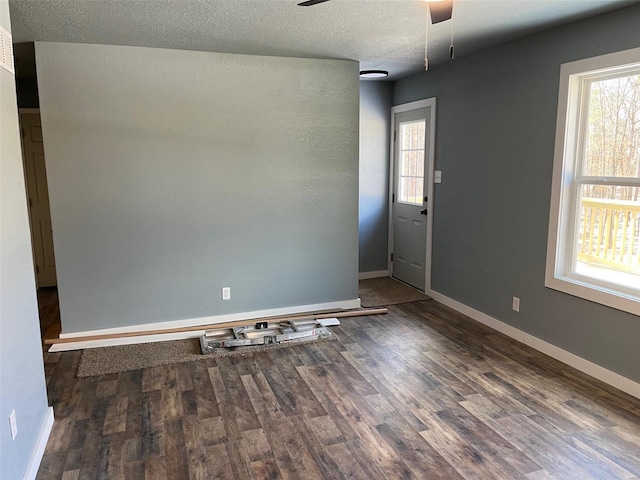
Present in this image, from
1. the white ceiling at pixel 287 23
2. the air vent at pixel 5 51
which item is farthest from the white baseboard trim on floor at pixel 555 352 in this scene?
the air vent at pixel 5 51

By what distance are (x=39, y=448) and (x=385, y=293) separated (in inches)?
146

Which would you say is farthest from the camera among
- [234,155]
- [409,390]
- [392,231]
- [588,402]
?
[392,231]

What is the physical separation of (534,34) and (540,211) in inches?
53.4

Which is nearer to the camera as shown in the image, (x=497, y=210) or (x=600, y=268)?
(x=600, y=268)

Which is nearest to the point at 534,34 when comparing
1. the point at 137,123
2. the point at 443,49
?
the point at 443,49

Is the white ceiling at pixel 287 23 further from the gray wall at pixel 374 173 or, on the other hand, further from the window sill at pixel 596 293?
the window sill at pixel 596 293

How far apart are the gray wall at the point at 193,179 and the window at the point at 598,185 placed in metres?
1.90

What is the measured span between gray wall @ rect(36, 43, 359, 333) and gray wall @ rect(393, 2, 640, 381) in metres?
1.00

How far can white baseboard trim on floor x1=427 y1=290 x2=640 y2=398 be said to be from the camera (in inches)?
120

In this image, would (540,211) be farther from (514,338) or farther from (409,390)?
(409,390)

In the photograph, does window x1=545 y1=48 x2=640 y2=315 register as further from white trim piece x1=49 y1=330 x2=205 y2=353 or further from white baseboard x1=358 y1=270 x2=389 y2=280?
white trim piece x1=49 y1=330 x2=205 y2=353

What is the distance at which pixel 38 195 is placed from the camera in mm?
5551

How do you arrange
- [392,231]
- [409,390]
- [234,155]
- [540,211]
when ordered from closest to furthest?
1. [409,390]
2. [540,211]
3. [234,155]
4. [392,231]

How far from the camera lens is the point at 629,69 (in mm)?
2979
